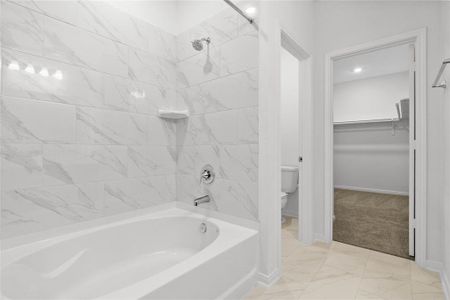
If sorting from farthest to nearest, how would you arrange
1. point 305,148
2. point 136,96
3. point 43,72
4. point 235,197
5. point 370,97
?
point 370,97 < point 305,148 < point 136,96 < point 235,197 < point 43,72

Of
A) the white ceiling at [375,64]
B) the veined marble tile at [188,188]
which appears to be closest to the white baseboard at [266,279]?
the veined marble tile at [188,188]

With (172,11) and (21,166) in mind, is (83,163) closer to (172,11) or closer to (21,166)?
(21,166)

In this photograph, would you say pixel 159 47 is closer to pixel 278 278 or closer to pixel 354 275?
pixel 278 278

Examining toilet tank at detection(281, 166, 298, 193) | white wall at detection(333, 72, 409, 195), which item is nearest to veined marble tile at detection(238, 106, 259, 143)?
toilet tank at detection(281, 166, 298, 193)

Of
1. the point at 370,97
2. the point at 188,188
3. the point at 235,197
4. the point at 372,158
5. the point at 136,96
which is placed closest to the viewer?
the point at 235,197

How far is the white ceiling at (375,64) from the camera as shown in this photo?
143 inches

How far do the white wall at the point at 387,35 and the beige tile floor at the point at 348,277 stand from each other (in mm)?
268

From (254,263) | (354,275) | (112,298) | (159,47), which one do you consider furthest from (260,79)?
(354,275)

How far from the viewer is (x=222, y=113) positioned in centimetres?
179

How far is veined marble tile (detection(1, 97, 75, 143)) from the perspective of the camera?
126 centimetres

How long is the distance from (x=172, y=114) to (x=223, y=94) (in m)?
0.53

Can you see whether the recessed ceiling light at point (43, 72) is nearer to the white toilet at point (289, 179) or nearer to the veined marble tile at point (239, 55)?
the veined marble tile at point (239, 55)

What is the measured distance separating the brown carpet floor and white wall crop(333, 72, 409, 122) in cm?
183

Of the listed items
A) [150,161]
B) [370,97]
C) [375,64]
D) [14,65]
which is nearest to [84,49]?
[14,65]
